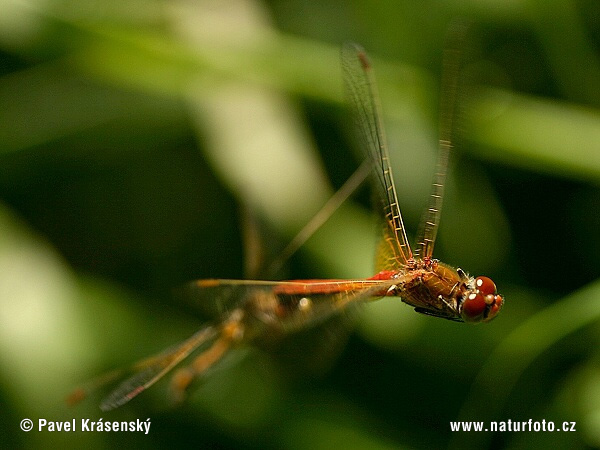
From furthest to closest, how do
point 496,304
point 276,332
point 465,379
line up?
1. point 465,379
2. point 276,332
3. point 496,304

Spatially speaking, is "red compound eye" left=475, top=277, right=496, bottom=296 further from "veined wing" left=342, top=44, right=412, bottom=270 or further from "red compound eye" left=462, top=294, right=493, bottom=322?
"veined wing" left=342, top=44, right=412, bottom=270

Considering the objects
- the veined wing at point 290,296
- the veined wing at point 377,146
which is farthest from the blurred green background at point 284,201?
the veined wing at point 377,146

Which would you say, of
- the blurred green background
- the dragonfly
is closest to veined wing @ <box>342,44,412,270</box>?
the dragonfly

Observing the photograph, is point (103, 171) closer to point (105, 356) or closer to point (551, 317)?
point (105, 356)

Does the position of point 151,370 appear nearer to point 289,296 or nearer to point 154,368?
point 154,368

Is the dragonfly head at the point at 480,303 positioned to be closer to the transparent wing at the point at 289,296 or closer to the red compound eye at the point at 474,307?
the red compound eye at the point at 474,307

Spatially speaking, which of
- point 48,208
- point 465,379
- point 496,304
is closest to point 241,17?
point 48,208

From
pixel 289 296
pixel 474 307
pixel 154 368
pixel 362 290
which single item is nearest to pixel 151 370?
pixel 154 368
